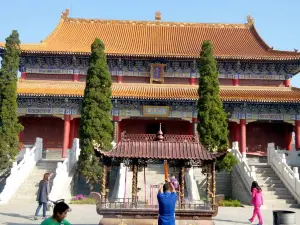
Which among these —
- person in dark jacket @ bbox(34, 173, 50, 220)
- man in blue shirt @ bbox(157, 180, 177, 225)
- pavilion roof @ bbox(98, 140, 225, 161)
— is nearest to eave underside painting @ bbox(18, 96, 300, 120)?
person in dark jacket @ bbox(34, 173, 50, 220)

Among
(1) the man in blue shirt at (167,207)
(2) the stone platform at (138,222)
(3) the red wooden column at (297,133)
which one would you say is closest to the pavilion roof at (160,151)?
(2) the stone platform at (138,222)

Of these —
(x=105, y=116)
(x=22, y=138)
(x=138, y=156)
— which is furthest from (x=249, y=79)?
(x=138, y=156)

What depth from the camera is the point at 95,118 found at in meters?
16.6

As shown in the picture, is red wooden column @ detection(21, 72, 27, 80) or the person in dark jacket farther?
red wooden column @ detection(21, 72, 27, 80)

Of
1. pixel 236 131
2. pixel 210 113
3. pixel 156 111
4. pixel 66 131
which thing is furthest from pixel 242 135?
pixel 66 131

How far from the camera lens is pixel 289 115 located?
2270 centimetres

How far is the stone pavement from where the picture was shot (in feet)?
34.1

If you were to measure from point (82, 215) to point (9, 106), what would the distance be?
8168 mm

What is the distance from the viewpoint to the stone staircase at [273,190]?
14180 millimetres

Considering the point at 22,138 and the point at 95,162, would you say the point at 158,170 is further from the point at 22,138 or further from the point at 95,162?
the point at 22,138

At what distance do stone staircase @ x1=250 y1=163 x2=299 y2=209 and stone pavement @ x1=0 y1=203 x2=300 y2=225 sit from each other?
82cm

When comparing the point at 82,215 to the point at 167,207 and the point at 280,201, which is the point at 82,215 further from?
the point at 280,201

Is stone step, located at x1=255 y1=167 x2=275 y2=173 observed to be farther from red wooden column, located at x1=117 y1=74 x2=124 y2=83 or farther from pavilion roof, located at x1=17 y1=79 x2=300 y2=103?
red wooden column, located at x1=117 y1=74 x2=124 y2=83

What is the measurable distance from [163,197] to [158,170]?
1145 cm
